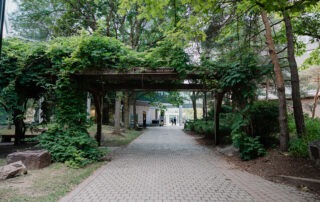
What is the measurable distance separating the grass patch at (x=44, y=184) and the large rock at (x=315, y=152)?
5.72 metres

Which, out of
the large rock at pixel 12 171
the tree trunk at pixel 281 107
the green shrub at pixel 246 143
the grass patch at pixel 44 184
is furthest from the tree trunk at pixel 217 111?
the large rock at pixel 12 171

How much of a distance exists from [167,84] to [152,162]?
4253mm

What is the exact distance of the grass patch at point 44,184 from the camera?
372 cm

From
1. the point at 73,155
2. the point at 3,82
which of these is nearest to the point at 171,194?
the point at 73,155

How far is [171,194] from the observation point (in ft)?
13.2

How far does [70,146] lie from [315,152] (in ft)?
23.2

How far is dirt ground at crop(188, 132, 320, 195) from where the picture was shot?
4531mm

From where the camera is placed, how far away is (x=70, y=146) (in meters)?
6.88

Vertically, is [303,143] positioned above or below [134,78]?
below

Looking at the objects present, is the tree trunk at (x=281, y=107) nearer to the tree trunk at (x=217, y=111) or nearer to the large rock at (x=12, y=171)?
the tree trunk at (x=217, y=111)

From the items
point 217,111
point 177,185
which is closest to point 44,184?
point 177,185

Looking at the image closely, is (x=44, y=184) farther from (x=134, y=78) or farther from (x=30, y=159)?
(x=134, y=78)

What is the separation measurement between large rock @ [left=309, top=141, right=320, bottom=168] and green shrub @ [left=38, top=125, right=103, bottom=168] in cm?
634

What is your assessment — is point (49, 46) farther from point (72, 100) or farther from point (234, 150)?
point (234, 150)
